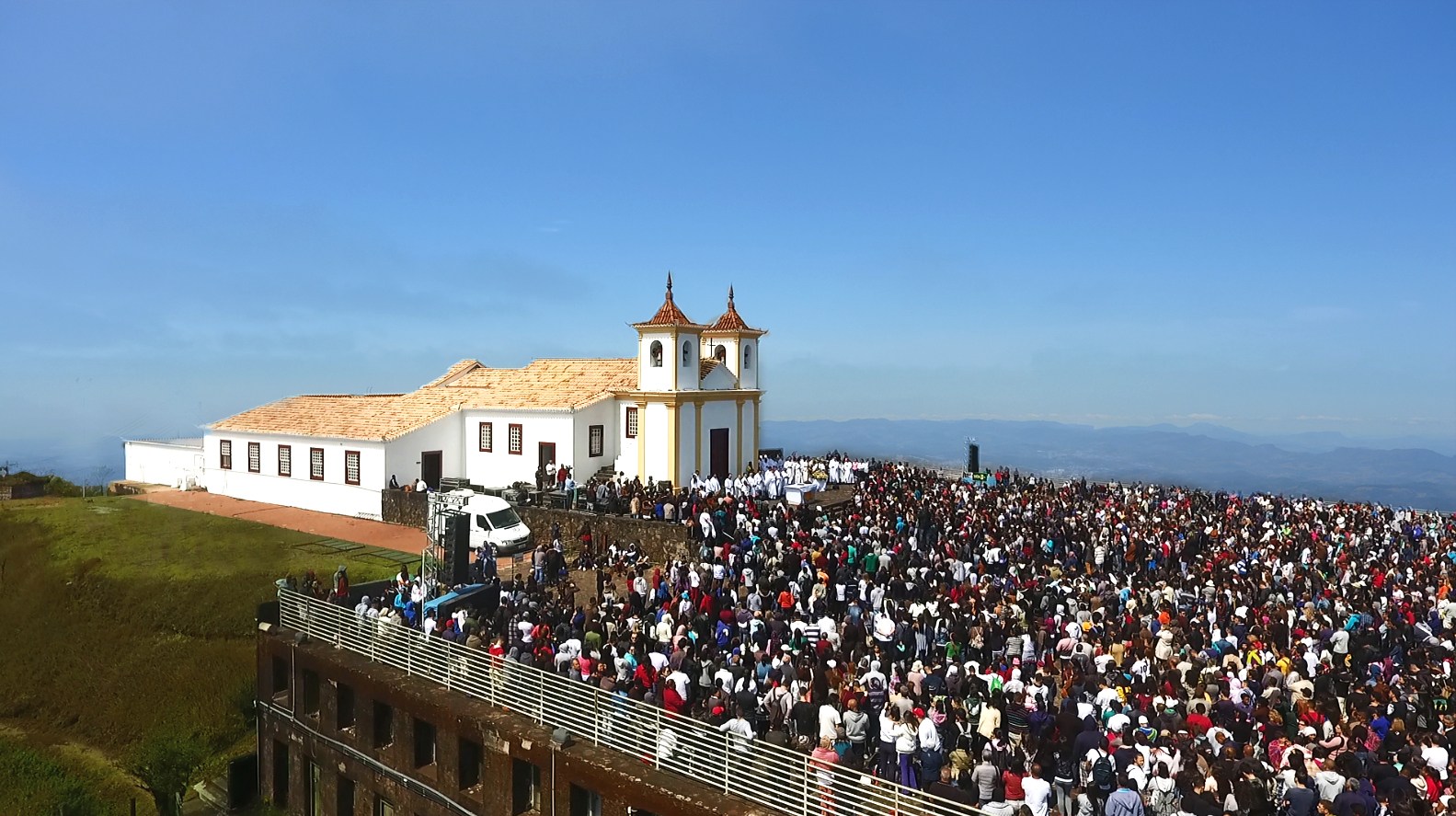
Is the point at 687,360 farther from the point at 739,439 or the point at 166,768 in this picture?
the point at 166,768

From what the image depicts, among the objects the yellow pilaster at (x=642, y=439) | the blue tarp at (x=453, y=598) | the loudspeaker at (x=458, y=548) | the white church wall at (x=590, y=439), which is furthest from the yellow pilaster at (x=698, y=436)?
the blue tarp at (x=453, y=598)

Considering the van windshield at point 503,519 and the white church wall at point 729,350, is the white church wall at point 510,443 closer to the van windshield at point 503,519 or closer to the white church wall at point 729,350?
the van windshield at point 503,519

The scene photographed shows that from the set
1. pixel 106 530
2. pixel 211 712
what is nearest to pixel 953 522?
pixel 211 712

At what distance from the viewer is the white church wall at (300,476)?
37.0 metres

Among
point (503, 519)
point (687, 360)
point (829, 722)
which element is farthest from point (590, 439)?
point (829, 722)

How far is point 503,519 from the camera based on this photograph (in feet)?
101

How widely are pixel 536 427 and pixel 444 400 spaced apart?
18.9 feet

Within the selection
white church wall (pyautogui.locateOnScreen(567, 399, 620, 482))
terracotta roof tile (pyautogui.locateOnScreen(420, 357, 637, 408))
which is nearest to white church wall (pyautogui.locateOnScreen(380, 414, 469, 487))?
terracotta roof tile (pyautogui.locateOnScreen(420, 357, 637, 408))

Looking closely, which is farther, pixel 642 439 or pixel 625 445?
pixel 625 445

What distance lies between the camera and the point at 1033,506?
104 feet

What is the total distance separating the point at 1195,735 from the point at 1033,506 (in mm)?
19385

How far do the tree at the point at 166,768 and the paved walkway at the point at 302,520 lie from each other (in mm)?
8998

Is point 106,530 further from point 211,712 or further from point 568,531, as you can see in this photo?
point 568,531

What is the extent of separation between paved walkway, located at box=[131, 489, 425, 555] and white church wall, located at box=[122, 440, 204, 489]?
57.2 inches
